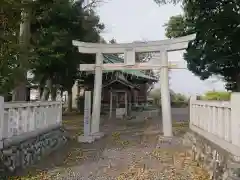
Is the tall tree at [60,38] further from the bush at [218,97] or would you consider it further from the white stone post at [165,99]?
the bush at [218,97]

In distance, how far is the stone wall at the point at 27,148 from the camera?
6.21 meters

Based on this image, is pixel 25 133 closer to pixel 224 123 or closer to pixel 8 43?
pixel 8 43

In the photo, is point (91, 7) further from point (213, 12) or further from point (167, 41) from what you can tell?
point (167, 41)

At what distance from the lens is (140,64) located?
12977mm

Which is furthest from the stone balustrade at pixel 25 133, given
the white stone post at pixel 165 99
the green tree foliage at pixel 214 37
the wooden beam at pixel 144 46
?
the green tree foliage at pixel 214 37

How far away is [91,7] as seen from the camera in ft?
72.5

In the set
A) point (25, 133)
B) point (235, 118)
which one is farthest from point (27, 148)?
point (235, 118)

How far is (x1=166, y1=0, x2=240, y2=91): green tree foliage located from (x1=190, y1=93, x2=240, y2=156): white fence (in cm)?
910

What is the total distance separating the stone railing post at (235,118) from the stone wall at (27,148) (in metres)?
4.19

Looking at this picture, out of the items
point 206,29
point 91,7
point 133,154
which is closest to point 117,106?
point 91,7

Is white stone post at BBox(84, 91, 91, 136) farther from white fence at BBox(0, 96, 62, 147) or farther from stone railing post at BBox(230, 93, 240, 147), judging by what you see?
stone railing post at BBox(230, 93, 240, 147)

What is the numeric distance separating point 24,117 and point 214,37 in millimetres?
12045

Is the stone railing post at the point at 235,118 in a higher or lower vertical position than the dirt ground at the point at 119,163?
higher

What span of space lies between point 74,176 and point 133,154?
9.93ft
